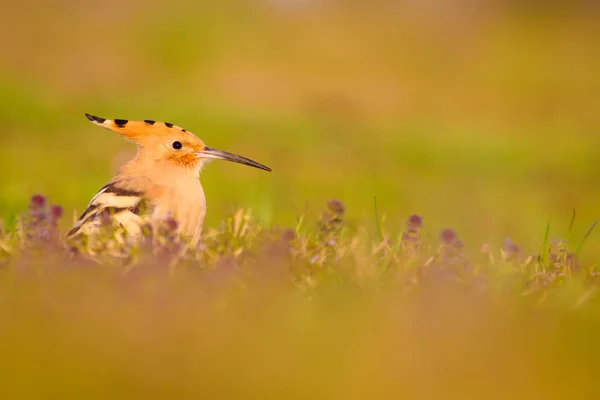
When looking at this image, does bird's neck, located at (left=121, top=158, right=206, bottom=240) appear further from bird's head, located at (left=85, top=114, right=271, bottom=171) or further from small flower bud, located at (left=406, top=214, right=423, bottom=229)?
small flower bud, located at (left=406, top=214, right=423, bottom=229)

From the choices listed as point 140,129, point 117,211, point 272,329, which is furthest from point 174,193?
point 272,329

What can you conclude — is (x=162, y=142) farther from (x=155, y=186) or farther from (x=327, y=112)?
(x=327, y=112)

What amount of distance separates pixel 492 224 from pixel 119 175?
297 centimetres

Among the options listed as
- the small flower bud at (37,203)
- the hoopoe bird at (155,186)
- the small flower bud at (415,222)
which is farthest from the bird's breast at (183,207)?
the small flower bud at (415,222)

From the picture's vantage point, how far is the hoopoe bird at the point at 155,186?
3.77 meters

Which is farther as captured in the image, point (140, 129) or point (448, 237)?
point (140, 129)

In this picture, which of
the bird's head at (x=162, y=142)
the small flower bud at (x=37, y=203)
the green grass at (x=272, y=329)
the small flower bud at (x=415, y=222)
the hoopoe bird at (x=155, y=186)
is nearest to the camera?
the green grass at (x=272, y=329)

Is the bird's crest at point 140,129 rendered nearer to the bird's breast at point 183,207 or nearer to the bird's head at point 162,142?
the bird's head at point 162,142

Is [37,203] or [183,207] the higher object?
[183,207]

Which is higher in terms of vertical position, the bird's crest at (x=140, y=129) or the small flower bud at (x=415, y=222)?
the bird's crest at (x=140, y=129)

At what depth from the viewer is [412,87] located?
46.9ft

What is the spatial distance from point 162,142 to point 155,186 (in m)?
0.34

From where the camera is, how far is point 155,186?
3.97m

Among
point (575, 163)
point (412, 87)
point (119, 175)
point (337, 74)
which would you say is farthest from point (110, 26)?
point (119, 175)
